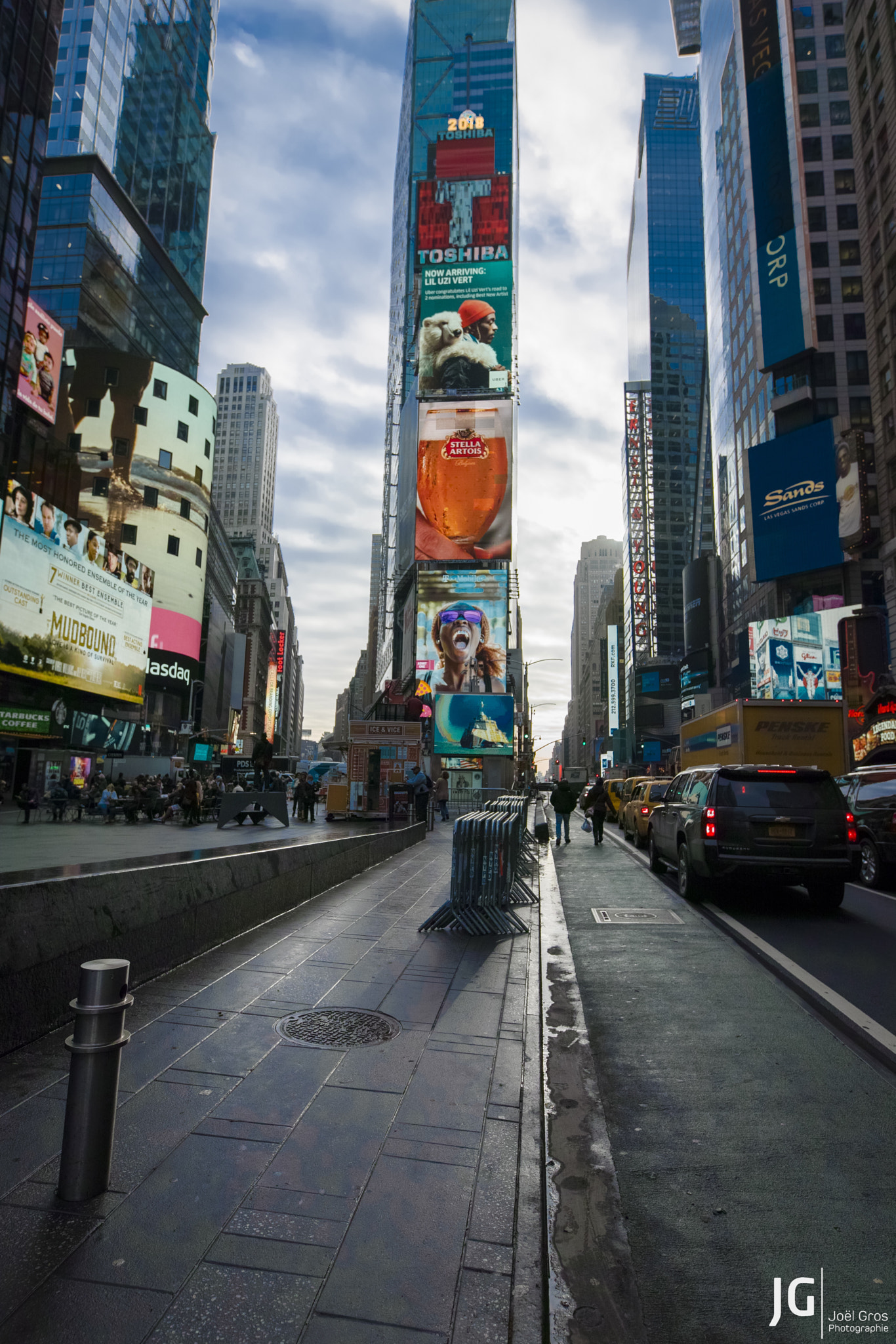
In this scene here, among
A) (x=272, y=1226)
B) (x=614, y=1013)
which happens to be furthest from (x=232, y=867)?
(x=272, y=1226)

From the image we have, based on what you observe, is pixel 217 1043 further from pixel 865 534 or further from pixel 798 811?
pixel 865 534

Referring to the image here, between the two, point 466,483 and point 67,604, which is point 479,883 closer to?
point 67,604

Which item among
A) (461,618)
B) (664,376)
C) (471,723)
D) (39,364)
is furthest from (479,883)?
(664,376)

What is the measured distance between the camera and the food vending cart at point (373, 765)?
2673cm

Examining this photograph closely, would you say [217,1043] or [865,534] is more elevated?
[865,534]

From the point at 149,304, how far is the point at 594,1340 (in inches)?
3398

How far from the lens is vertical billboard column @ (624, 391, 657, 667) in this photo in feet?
424

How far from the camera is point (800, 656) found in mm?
60281

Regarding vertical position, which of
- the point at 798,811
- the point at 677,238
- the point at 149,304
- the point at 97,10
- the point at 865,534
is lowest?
the point at 798,811

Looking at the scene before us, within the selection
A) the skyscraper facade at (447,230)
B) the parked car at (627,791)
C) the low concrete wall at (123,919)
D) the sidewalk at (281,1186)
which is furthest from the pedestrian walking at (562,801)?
the skyscraper facade at (447,230)

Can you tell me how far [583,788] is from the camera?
5934 cm

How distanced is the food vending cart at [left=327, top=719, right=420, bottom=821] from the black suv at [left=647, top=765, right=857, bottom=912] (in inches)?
667

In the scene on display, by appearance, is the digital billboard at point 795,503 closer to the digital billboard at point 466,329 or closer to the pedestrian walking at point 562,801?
the digital billboard at point 466,329

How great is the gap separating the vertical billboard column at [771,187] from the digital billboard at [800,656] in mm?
24045
